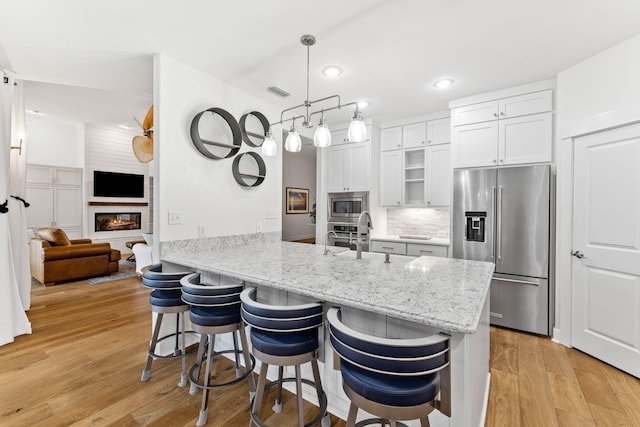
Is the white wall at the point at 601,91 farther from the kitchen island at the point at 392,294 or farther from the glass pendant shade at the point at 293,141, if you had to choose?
the glass pendant shade at the point at 293,141

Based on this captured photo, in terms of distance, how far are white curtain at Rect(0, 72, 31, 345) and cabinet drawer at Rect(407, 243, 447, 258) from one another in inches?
169

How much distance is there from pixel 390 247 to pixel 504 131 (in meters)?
1.93

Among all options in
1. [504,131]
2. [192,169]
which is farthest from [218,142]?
[504,131]

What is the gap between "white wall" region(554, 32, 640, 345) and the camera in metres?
2.36

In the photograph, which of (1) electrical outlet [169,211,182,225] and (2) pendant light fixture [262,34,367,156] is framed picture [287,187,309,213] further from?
(2) pendant light fixture [262,34,367,156]

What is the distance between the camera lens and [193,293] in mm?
1809

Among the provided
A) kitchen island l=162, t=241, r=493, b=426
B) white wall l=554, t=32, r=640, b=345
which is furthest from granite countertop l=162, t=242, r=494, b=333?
white wall l=554, t=32, r=640, b=345

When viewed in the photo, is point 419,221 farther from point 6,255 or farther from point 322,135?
point 6,255

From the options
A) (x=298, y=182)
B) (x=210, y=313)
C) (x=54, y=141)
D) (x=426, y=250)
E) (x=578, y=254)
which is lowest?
(x=210, y=313)

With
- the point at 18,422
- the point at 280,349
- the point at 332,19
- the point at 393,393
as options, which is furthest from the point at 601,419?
the point at 18,422

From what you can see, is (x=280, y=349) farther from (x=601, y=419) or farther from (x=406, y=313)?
(x=601, y=419)

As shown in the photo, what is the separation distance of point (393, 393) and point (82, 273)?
19.0 feet

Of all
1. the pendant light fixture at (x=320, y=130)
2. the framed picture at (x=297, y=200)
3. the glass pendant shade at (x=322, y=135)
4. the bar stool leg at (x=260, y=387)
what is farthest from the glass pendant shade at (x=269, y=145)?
the framed picture at (x=297, y=200)

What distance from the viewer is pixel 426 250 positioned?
12.5 feet
